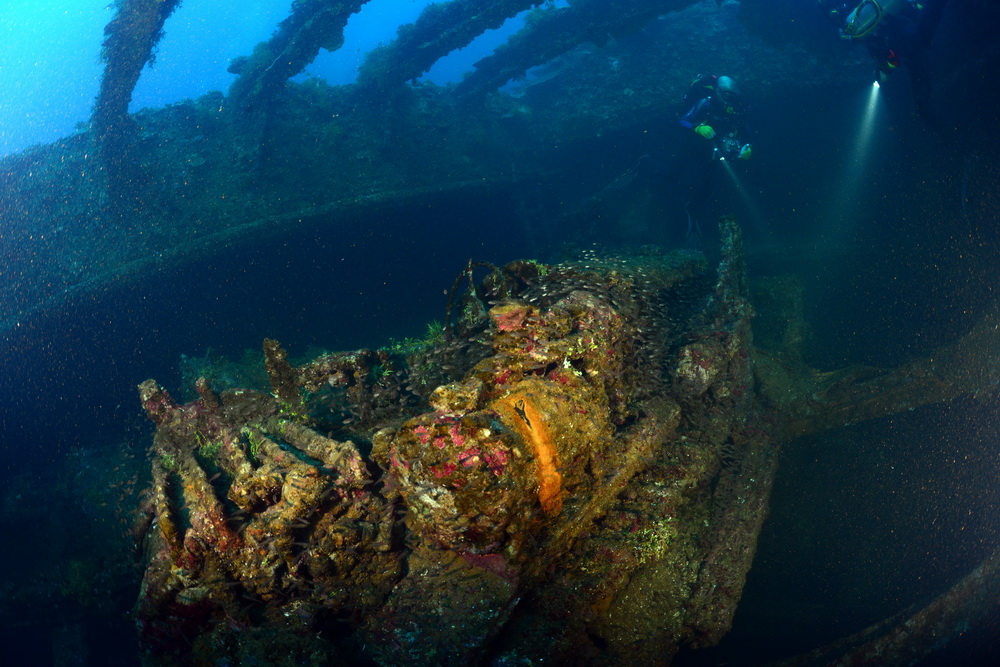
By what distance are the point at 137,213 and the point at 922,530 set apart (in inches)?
506

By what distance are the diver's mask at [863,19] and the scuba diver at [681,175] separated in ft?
7.35

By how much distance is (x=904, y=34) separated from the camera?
27.7 ft

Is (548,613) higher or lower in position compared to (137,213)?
lower

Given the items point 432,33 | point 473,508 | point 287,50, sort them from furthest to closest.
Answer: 1. point 432,33
2. point 287,50
3. point 473,508

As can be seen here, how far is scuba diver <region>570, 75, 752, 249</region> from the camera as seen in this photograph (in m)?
11.2

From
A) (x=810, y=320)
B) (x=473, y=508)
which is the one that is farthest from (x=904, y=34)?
(x=473, y=508)

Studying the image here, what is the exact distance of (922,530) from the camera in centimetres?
507

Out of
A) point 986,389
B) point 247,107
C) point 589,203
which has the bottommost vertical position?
point 986,389

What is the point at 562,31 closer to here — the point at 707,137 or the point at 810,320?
the point at 707,137

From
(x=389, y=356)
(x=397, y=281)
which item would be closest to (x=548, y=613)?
(x=389, y=356)

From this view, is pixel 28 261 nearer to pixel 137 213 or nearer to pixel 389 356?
pixel 137 213

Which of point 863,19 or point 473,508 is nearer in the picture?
point 473,508

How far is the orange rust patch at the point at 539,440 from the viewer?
3.11m

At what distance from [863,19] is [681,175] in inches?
178
